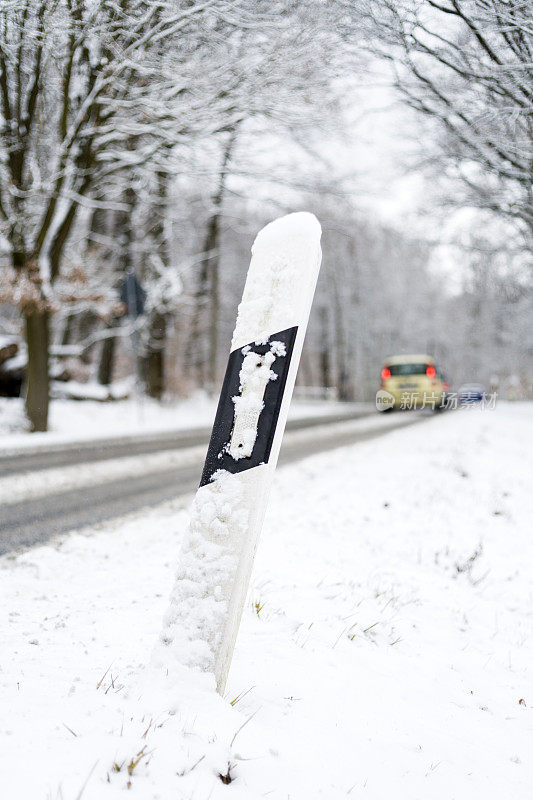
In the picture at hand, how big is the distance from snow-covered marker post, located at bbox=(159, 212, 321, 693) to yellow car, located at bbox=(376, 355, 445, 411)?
620 inches

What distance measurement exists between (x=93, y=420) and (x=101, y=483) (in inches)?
290

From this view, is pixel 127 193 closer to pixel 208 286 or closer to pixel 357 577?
pixel 208 286

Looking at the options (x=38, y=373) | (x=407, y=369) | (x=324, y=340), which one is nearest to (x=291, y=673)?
(x=38, y=373)

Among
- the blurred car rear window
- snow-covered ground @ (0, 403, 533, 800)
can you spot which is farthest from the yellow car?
snow-covered ground @ (0, 403, 533, 800)

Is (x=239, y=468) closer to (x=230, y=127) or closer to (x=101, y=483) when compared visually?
(x=101, y=483)

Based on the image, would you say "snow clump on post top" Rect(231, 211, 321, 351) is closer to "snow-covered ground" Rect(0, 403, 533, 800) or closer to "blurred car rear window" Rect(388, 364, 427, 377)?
"snow-covered ground" Rect(0, 403, 533, 800)

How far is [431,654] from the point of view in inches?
114

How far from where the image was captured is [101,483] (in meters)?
6.45

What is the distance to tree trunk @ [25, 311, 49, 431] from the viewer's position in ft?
36.2

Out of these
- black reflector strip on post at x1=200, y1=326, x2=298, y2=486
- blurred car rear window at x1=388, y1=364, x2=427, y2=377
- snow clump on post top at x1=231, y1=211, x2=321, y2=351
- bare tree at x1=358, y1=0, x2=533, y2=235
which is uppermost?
bare tree at x1=358, y1=0, x2=533, y2=235

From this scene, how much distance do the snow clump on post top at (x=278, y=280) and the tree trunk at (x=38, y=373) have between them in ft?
33.1

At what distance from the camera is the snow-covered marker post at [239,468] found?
6.36ft

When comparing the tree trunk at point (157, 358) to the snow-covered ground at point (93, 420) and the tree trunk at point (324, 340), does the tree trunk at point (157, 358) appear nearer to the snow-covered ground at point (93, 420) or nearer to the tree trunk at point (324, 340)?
the snow-covered ground at point (93, 420)

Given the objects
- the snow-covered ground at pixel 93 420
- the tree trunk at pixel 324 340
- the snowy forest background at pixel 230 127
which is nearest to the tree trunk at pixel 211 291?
the snowy forest background at pixel 230 127
